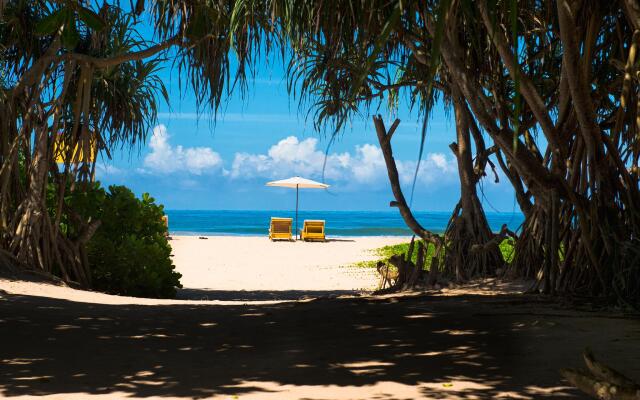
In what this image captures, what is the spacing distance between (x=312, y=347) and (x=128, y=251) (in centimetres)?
564

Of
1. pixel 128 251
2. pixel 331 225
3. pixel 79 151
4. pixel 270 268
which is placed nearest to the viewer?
pixel 79 151

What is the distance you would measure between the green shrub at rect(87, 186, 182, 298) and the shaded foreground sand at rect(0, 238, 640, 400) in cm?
278

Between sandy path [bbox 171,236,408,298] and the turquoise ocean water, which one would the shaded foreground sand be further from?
the turquoise ocean water

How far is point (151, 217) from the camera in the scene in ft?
33.8

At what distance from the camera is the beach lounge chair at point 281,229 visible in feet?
82.1

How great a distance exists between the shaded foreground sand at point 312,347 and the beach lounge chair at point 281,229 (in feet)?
59.2

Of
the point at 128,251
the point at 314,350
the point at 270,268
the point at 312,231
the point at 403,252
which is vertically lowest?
the point at 314,350

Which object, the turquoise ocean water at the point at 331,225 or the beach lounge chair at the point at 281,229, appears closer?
the beach lounge chair at the point at 281,229

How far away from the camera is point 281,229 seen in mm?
25188

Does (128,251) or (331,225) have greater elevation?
(331,225)

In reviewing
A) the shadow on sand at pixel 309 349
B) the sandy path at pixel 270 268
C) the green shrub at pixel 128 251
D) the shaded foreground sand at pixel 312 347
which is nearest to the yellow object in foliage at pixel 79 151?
the green shrub at pixel 128 251

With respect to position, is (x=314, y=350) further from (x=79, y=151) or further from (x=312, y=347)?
(x=79, y=151)

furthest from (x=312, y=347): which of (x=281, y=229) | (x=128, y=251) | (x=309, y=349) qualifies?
(x=281, y=229)

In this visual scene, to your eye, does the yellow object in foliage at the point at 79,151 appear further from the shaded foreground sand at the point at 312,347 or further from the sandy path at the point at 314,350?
the sandy path at the point at 314,350
